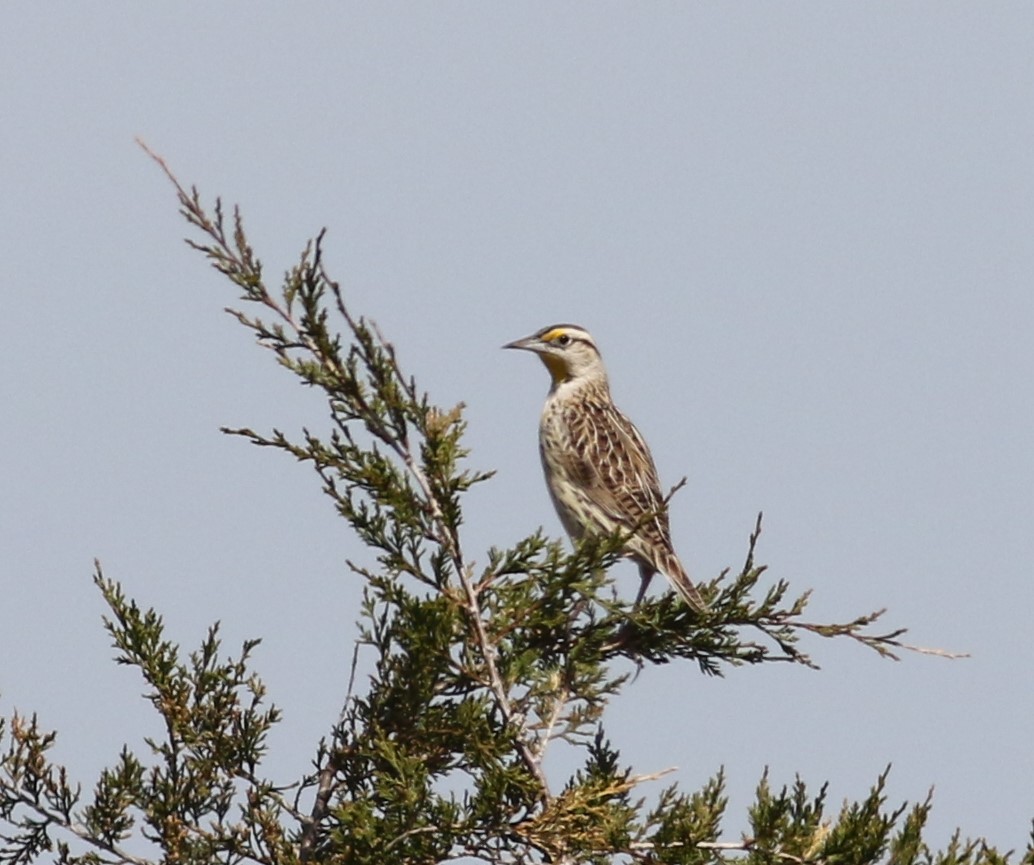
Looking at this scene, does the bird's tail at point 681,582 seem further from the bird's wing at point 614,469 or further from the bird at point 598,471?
the bird's wing at point 614,469

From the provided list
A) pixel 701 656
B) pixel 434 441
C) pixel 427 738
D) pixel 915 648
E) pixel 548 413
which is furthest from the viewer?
pixel 548 413

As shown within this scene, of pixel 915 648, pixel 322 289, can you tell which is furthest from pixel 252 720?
pixel 915 648

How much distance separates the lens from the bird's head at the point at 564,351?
11.5 m

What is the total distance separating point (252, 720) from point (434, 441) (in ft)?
5.11

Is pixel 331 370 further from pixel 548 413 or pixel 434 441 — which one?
pixel 548 413

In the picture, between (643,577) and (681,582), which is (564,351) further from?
(681,582)

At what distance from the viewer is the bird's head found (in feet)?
37.7

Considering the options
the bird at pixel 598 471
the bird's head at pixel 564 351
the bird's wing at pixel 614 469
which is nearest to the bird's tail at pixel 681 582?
the bird at pixel 598 471

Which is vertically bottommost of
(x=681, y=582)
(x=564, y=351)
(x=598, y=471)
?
(x=681, y=582)

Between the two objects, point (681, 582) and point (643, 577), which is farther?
point (643, 577)

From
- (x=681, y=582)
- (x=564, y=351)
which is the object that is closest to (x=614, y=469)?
(x=564, y=351)

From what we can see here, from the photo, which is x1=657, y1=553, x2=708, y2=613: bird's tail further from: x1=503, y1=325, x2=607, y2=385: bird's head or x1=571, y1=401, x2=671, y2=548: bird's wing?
x1=503, y1=325, x2=607, y2=385: bird's head

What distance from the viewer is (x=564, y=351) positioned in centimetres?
1153

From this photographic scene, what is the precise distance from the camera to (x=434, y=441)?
6172 millimetres
